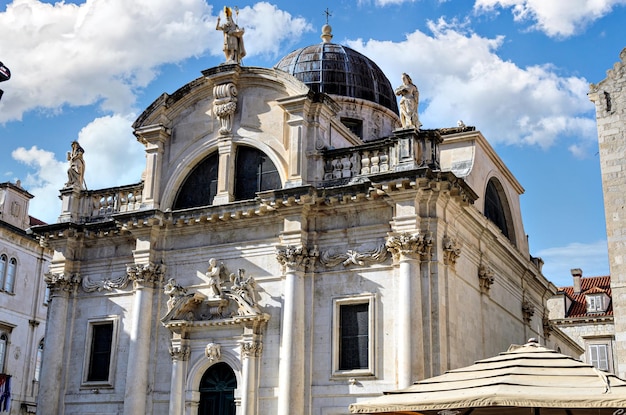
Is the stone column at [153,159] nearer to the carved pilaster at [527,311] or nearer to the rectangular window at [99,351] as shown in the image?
the rectangular window at [99,351]

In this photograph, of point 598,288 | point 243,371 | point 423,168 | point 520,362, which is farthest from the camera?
point 598,288

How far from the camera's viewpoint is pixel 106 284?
2495cm

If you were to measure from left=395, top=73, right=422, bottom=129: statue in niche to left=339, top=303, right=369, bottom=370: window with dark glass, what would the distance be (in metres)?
4.95

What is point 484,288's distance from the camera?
76.6 ft

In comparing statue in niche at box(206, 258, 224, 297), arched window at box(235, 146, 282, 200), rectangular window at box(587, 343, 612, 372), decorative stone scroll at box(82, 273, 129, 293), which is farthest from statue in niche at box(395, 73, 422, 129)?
rectangular window at box(587, 343, 612, 372)

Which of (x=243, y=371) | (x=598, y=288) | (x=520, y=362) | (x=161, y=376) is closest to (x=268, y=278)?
(x=243, y=371)

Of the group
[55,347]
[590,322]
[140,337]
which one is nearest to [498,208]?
Result: [140,337]

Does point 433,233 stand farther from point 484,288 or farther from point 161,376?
point 161,376

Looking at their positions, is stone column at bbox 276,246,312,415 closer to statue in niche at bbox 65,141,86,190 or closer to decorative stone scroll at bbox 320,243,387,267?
decorative stone scroll at bbox 320,243,387,267

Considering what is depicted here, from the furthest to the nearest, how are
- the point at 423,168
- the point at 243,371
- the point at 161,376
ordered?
the point at 161,376
the point at 243,371
the point at 423,168

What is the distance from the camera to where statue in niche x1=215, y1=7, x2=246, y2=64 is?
983 inches

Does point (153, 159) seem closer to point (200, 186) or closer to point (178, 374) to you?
point (200, 186)

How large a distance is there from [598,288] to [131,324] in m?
30.1

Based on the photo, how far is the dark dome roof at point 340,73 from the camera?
29.8m
